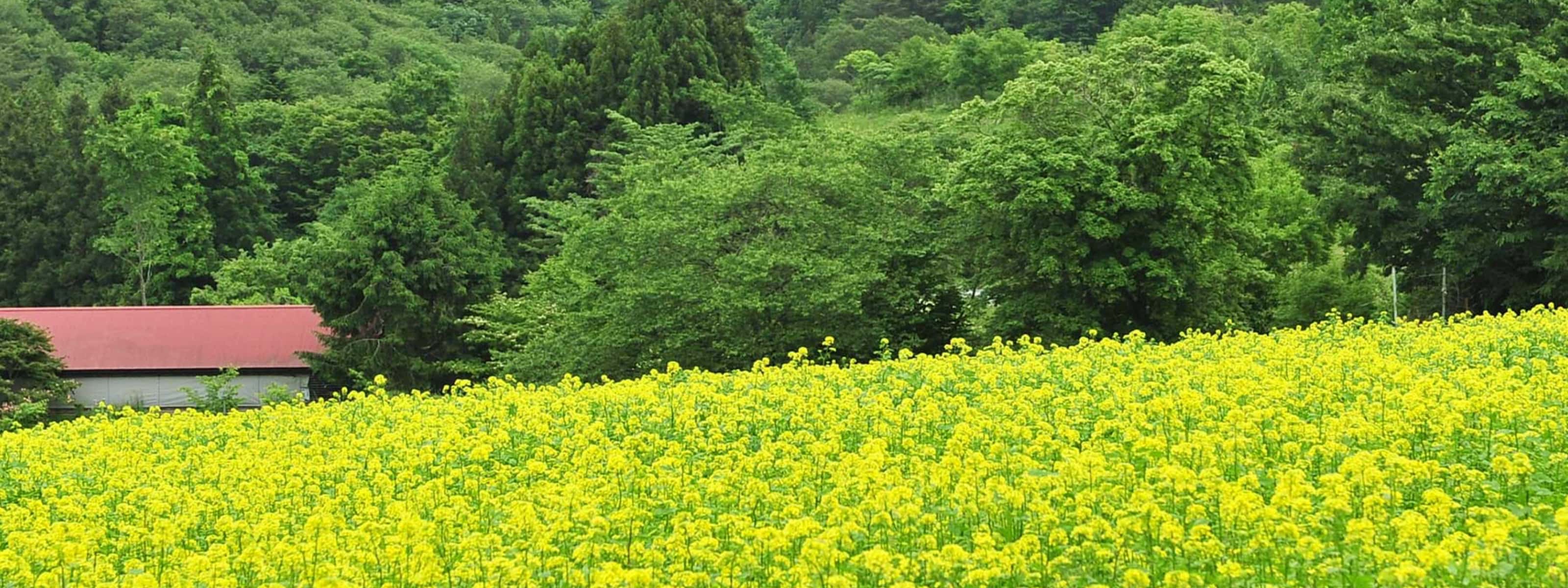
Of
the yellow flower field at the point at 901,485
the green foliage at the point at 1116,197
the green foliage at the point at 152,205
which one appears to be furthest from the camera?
the green foliage at the point at 152,205

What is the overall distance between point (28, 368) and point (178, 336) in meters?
4.44

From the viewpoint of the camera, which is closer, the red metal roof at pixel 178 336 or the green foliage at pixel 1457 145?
the green foliage at pixel 1457 145

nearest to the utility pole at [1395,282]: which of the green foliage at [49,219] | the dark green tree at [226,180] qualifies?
the dark green tree at [226,180]

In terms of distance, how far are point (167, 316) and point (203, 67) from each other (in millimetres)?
21832

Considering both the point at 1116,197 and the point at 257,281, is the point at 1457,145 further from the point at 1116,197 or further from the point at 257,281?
the point at 257,281

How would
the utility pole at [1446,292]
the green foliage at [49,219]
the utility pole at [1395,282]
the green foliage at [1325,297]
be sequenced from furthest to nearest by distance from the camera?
the green foliage at [49,219] < the green foliage at [1325,297] < the utility pole at [1446,292] < the utility pole at [1395,282]

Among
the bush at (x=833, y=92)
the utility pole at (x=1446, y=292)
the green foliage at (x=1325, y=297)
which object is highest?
the utility pole at (x=1446, y=292)

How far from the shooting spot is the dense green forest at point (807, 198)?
26.9 metres

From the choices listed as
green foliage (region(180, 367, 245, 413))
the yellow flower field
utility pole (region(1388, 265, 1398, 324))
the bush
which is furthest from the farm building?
the bush

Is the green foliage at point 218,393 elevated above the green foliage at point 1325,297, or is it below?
below

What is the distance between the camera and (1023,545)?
23.4 ft

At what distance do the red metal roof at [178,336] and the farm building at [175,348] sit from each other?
0.05ft

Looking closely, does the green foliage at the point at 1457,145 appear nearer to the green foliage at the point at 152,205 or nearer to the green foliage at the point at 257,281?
the green foliage at the point at 257,281

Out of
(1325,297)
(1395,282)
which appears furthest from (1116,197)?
(1325,297)
